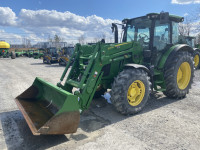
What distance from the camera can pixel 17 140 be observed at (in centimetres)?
346

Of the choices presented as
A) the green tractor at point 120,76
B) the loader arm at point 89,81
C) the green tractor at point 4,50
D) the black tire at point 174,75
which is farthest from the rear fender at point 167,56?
the green tractor at point 4,50

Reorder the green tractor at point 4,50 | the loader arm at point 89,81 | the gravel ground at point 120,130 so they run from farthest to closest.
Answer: the green tractor at point 4,50, the loader arm at point 89,81, the gravel ground at point 120,130

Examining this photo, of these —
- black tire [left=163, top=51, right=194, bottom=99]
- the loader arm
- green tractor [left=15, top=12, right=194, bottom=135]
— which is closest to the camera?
green tractor [left=15, top=12, right=194, bottom=135]

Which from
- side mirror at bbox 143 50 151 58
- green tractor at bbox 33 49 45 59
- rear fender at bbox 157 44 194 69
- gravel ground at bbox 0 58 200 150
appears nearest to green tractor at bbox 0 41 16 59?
green tractor at bbox 33 49 45 59

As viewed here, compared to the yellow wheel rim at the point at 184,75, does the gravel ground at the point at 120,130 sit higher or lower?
lower

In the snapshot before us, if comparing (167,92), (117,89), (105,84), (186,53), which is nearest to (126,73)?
(117,89)

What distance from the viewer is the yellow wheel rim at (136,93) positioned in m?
4.57

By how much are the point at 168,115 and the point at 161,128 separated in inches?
33.0

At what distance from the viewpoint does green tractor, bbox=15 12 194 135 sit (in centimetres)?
380

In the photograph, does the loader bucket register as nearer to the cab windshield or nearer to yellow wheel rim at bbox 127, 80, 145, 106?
yellow wheel rim at bbox 127, 80, 145, 106

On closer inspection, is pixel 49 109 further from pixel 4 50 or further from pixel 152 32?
pixel 4 50

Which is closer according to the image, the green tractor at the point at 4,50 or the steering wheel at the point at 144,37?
the steering wheel at the point at 144,37

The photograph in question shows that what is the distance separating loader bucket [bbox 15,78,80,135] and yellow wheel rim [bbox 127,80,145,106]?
1.72 m

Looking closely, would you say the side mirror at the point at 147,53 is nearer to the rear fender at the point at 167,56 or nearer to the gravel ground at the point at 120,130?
the rear fender at the point at 167,56
